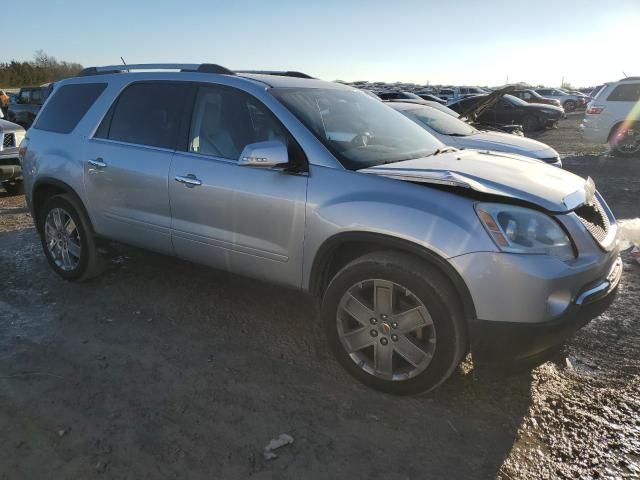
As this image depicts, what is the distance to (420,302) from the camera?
2654mm

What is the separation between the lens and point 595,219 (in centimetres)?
299

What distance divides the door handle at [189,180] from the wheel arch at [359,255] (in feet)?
3.41

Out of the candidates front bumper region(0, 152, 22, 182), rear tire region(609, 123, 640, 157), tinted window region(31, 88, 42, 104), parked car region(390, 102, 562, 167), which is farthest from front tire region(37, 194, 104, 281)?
tinted window region(31, 88, 42, 104)

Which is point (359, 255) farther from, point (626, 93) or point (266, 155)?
point (626, 93)

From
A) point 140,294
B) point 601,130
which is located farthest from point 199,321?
point 601,130

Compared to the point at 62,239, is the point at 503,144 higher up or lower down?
higher up

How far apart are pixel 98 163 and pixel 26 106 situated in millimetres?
16963

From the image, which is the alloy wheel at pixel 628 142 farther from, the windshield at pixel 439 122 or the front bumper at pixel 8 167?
the front bumper at pixel 8 167

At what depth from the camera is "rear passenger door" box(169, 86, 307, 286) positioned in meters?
3.11

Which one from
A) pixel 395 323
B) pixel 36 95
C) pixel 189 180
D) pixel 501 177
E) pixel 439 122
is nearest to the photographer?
pixel 395 323

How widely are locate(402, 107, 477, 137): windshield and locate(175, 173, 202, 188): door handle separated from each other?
500 centimetres

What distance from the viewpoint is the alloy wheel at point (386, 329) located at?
2713 mm

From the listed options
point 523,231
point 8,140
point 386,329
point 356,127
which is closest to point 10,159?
point 8,140

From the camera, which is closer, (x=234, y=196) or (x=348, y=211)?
(x=348, y=211)
